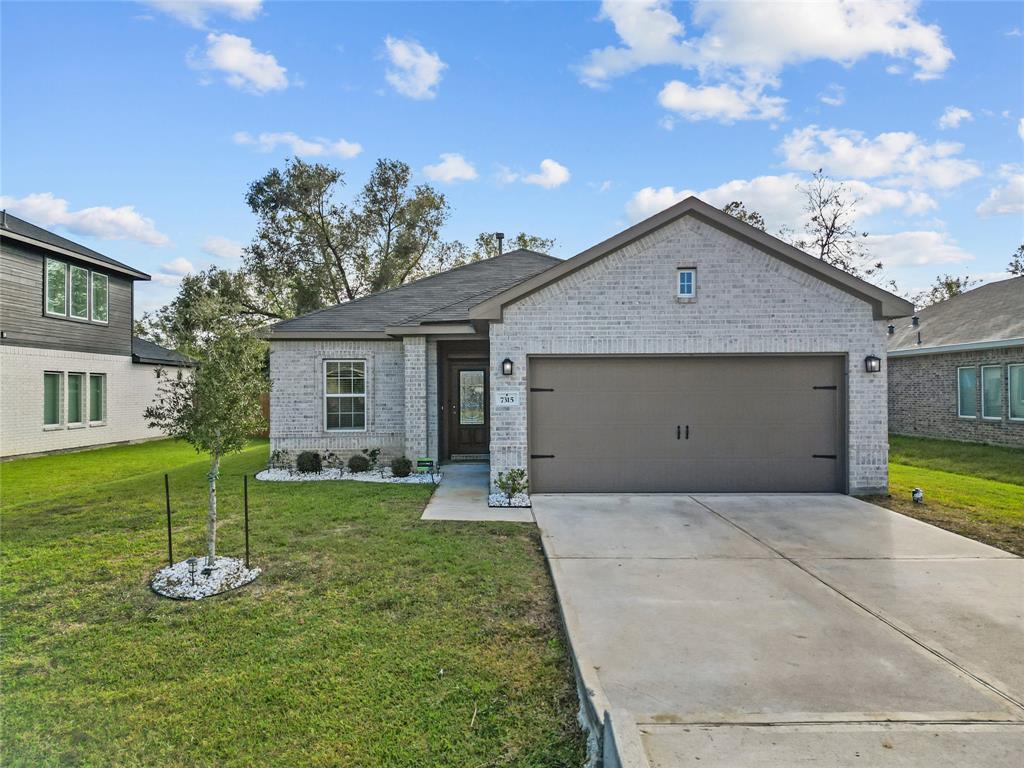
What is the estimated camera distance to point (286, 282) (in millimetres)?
27875

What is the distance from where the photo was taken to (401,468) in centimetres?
1064

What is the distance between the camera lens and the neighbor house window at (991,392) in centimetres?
1406

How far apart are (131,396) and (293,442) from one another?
10283mm

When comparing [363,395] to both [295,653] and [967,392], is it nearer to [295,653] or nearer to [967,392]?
[295,653]

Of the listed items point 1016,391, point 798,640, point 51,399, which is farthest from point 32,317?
point 1016,391

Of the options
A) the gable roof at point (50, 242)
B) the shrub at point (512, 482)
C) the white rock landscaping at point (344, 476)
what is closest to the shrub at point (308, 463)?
the white rock landscaping at point (344, 476)

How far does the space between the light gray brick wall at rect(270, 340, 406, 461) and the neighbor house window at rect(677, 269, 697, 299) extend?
5.67 m

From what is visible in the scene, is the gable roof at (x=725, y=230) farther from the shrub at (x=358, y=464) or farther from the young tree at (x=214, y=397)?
the shrub at (x=358, y=464)

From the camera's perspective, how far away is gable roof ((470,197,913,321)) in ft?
28.5

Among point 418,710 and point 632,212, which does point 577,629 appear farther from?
point 632,212

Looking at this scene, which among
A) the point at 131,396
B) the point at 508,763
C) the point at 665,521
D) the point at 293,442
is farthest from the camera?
the point at 131,396

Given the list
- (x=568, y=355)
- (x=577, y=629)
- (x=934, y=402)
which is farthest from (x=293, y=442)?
(x=934, y=402)

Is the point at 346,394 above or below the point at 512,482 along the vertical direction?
above

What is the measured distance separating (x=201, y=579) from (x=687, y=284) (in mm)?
7667
